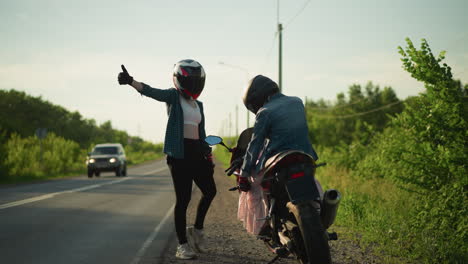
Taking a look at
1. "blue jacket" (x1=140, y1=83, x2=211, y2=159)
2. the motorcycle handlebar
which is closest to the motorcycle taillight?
the motorcycle handlebar

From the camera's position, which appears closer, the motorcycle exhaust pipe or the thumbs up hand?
the motorcycle exhaust pipe

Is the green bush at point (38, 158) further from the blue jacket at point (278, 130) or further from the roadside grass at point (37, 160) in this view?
the blue jacket at point (278, 130)

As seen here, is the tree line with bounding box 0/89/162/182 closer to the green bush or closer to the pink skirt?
the green bush

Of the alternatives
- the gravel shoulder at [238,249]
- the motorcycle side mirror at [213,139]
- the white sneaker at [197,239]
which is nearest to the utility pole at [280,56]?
the gravel shoulder at [238,249]

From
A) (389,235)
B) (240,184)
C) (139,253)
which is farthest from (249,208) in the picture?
(389,235)

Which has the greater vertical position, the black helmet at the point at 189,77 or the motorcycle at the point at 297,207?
the black helmet at the point at 189,77

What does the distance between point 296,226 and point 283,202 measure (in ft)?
1.13

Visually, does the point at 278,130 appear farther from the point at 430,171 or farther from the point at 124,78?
the point at 430,171

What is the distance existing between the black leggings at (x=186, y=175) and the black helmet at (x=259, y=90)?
1.21 metres

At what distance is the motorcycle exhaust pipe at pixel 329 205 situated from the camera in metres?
3.57

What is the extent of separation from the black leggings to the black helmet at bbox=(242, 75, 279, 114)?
1.21 meters

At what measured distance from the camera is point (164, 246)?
239 inches

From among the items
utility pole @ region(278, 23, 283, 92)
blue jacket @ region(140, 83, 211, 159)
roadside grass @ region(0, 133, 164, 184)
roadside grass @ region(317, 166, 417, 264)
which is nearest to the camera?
blue jacket @ region(140, 83, 211, 159)

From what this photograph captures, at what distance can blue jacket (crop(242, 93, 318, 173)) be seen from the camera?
389 cm
